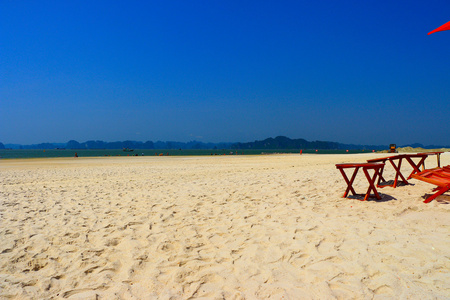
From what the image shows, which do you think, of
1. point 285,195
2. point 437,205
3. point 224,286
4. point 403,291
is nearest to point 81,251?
point 224,286

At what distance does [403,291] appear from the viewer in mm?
2588

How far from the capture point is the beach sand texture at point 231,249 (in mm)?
2746

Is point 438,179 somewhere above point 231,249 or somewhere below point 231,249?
above

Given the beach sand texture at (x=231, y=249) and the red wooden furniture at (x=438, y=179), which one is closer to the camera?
the beach sand texture at (x=231, y=249)

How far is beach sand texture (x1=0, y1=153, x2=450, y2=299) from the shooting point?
2.75m

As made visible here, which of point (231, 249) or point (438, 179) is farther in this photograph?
point (438, 179)

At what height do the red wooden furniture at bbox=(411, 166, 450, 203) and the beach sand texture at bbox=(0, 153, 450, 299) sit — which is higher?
the red wooden furniture at bbox=(411, 166, 450, 203)

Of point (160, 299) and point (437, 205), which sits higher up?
point (437, 205)

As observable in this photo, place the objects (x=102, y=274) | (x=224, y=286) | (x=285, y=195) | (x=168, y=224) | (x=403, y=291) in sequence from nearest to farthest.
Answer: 1. (x=403, y=291)
2. (x=224, y=286)
3. (x=102, y=274)
4. (x=168, y=224)
5. (x=285, y=195)

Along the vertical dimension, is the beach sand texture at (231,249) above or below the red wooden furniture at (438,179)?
below

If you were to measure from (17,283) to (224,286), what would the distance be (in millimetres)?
2189

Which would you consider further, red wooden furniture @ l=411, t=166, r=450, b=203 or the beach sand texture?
red wooden furniture @ l=411, t=166, r=450, b=203

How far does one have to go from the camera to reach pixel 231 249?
143 inches

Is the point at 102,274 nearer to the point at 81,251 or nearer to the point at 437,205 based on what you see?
the point at 81,251
